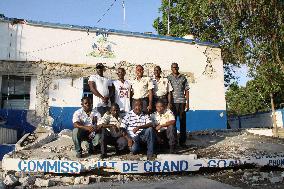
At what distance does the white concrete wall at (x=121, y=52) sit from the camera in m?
9.95

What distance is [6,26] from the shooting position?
383 inches

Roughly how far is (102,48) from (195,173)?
657cm

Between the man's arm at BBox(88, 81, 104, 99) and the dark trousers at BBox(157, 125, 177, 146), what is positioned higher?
the man's arm at BBox(88, 81, 104, 99)

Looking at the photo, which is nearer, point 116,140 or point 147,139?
point 147,139

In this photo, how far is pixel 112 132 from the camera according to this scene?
225 inches

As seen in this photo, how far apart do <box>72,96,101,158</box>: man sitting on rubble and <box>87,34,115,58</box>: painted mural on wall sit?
5.21 meters

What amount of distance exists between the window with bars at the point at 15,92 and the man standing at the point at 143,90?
492cm

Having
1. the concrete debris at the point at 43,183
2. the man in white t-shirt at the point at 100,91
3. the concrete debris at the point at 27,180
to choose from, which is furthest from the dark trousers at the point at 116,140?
the concrete debris at the point at 27,180

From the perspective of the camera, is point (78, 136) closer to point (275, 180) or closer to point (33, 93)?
point (275, 180)

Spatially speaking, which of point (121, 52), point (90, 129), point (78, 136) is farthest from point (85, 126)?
point (121, 52)

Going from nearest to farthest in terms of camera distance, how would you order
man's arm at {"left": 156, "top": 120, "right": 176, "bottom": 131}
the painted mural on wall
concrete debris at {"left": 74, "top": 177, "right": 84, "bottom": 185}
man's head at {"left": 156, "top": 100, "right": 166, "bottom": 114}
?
concrete debris at {"left": 74, "top": 177, "right": 84, "bottom": 185}, man's arm at {"left": 156, "top": 120, "right": 176, "bottom": 131}, man's head at {"left": 156, "top": 100, "right": 166, "bottom": 114}, the painted mural on wall

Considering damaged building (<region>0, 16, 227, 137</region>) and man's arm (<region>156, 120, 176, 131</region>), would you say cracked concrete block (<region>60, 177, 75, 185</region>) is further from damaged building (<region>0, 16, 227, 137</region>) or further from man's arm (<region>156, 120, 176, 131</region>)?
damaged building (<region>0, 16, 227, 137</region>)

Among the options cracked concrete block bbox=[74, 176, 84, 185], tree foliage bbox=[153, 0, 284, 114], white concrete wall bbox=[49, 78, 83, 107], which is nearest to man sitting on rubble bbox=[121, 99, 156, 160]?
cracked concrete block bbox=[74, 176, 84, 185]

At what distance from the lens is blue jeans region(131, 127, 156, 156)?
5.52 m
